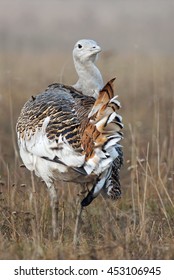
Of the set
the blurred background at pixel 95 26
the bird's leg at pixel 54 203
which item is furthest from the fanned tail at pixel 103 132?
the blurred background at pixel 95 26

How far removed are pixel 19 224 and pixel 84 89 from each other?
0.93 metres

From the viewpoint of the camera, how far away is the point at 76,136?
4.34 meters

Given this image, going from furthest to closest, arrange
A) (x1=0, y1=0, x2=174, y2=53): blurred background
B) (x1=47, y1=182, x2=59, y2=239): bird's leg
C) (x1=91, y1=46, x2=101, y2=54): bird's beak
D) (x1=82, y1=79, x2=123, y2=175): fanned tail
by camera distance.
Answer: (x1=0, y1=0, x2=174, y2=53): blurred background
(x1=91, y1=46, x2=101, y2=54): bird's beak
(x1=47, y1=182, x2=59, y2=239): bird's leg
(x1=82, y1=79, x2=123, y2=175): fanned tail

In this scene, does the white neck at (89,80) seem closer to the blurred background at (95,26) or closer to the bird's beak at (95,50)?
the bird's beak at (95,50)

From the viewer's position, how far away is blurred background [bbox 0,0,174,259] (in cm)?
434

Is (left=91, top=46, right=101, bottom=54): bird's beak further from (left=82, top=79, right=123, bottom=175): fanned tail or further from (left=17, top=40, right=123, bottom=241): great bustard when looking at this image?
(left=82, top=79, right=123, bottom=175): fanned tail

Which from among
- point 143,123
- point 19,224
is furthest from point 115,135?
point 143,123

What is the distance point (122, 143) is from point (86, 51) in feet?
8.16

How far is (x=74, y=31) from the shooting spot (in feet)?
65.5

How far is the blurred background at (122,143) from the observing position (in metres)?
4.34

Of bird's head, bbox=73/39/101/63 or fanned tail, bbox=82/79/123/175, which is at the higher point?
bird's head, bbox=73/39/101/63

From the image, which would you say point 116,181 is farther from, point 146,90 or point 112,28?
point 112,28

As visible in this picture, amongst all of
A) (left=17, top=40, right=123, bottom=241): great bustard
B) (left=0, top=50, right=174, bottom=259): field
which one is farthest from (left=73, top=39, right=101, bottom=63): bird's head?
(left=0, top=50, right=174, bottom=259): field

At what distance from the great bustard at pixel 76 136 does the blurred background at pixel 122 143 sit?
0.62ft
